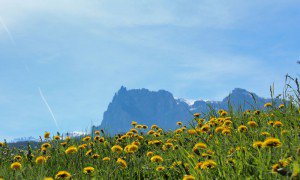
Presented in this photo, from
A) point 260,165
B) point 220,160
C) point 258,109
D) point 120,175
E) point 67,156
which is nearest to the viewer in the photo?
point 260,165

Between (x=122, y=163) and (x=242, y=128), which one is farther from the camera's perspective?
(x=242, y=128)

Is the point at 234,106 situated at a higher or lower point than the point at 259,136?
higher

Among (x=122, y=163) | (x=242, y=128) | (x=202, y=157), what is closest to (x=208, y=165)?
(x=202, y=157)

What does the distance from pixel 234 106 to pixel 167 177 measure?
4842mm

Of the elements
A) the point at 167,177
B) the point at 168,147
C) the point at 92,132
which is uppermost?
the point at 92,132

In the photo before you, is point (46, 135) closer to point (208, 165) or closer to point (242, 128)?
point (242, 128)

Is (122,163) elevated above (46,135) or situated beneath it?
situated beneath

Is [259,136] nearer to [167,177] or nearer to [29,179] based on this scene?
[167,177]

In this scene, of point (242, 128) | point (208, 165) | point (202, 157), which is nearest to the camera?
point (208, 165)

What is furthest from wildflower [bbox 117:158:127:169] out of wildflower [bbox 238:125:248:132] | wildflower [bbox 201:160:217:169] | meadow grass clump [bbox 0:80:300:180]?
wildflower [bbox 238:125:248:132]

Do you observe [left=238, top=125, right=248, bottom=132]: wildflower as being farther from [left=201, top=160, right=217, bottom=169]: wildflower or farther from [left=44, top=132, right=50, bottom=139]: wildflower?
[left=44, top=132, right=50, bottom=139]: wildflower

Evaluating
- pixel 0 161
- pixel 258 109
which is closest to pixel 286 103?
pixel 258 109

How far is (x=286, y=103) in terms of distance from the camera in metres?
8.00

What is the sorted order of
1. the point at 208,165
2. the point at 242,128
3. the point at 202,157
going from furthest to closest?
the point at 242,128 → the point at 202,157 → the point at 208,165
